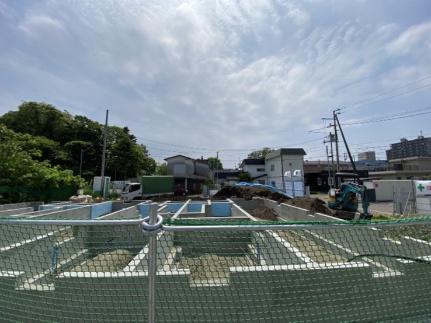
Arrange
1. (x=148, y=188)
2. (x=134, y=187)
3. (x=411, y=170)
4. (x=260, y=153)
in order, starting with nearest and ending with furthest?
(x=134, y=187)
(x=148, y=188)
(x=411, y=170)
(x=260, y=153)

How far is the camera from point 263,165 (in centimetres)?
4222

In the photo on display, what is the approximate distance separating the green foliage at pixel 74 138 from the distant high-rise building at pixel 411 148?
4358 centimetres

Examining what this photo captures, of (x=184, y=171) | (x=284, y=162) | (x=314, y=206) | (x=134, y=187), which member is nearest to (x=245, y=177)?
(x=284, y=162)

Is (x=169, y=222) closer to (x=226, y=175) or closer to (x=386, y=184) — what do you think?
(x=386, y=184)

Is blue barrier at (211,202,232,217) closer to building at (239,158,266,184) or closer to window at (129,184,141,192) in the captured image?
window at (129,184,141,192)

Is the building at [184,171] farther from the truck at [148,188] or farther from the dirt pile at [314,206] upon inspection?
the dirt pile at [314,206]

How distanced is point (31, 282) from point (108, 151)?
113ft

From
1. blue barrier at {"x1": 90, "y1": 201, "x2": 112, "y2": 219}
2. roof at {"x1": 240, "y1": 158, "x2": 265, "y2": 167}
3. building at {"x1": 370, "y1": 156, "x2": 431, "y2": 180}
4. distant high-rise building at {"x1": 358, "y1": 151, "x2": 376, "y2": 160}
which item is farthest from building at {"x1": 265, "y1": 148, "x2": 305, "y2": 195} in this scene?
distant high-rise building at {"x1": 358, "y1": 151, "x2": 376, "y2": 160}

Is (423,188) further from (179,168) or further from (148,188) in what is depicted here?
(179,168)

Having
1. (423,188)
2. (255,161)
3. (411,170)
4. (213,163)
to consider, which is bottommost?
(423,188)

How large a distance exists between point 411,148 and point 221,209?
46.7 meters

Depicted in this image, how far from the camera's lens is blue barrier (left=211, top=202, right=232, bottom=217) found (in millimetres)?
12691

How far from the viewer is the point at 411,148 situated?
4591 cm

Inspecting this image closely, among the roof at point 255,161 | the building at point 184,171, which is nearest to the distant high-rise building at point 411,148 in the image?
the roof at point 255,161
